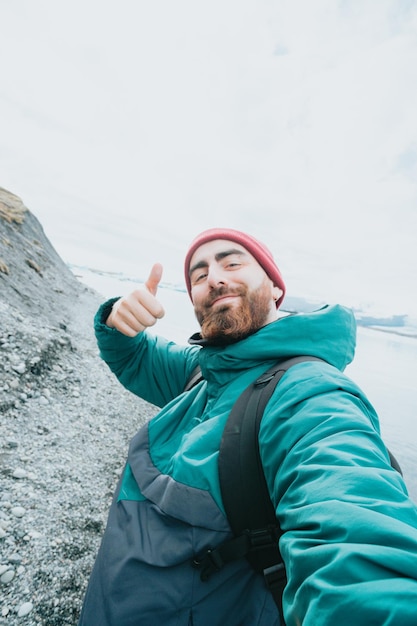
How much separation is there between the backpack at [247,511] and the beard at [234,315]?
2.96ft

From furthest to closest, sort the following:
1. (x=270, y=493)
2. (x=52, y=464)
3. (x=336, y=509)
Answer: (x=52, y=464), (x=270, y=493), (x=336, y=509)

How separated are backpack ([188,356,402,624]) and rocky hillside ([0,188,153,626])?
2631 mm

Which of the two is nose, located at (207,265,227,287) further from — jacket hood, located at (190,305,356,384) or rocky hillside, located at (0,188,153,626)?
rocky hillside, located at (0,188,153,626)

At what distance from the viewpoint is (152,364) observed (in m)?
3.49

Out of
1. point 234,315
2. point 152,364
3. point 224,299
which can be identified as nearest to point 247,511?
point 234,315

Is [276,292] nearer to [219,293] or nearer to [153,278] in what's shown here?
[219,293]

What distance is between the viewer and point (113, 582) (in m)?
1.65

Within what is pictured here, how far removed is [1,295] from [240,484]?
1273cm

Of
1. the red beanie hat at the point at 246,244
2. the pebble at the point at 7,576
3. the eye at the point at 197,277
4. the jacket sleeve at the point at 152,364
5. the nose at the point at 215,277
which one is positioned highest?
the red beanie hat at the point at 246,244

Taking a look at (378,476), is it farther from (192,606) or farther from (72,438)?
(72,438)

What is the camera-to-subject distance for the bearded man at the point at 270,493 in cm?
89

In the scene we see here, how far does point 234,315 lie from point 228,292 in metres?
0.31

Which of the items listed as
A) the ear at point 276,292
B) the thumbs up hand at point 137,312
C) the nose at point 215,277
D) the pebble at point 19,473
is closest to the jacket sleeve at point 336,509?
the thumbs up hand at point 137,312

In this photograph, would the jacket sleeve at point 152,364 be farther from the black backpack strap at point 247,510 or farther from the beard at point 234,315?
the black backpack strap at point 247,510
